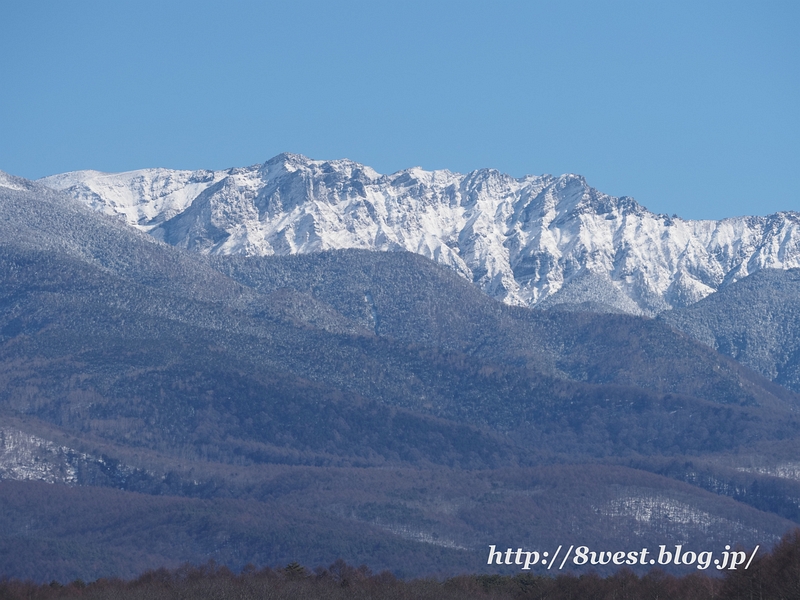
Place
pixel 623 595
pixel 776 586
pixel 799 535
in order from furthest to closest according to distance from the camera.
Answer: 1. pixel 623 595
2. pixel 799 535
3. pixel 776 586

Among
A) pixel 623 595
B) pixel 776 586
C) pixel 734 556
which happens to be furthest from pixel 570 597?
pixel 776 586

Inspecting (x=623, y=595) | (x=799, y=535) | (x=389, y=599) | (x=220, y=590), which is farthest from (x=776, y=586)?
(x=220, y=590)

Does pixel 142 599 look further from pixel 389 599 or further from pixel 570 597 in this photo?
pixel 570 597

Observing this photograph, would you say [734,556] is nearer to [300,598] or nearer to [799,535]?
[799,535]

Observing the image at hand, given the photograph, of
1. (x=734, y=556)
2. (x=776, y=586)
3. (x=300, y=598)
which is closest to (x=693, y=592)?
(x=734, y=556)

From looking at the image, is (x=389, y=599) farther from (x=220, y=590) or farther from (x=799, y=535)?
(x=799, y=535)

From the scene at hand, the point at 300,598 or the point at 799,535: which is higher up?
the point at 799,535

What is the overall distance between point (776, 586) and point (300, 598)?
52410 millimetres

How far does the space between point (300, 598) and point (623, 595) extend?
3347 cm

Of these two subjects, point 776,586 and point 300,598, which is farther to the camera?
point 300,598

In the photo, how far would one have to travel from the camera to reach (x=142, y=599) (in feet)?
651

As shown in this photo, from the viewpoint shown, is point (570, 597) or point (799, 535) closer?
point (799, 535)

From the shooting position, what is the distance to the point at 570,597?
200 m

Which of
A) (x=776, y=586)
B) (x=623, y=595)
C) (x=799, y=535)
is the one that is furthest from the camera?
(x=623, y=595)
